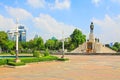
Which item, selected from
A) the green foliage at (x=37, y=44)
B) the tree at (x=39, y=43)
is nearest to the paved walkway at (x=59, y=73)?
the tree at (x=39, y=43)

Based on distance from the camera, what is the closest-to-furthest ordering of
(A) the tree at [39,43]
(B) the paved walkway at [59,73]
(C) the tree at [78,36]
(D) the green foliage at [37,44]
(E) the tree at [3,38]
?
(B) the paved walkway at [59,73], (E) the tree at [3,38], (C) the tree at [78,36], (A) the tree at [39,43], (D) the green foliage at [37,44]

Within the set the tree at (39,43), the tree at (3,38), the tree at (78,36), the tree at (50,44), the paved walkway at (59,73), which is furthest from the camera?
the tree at (50,44)

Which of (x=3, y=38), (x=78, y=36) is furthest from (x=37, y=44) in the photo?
(x=3, y=38)

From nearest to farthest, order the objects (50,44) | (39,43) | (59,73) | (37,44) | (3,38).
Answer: (59,73), (3,38), (39,43), (37,44), (50,44)

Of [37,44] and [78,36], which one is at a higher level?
[78,36]

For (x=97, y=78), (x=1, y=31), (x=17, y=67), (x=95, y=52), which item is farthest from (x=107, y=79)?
(x=1, y=31)

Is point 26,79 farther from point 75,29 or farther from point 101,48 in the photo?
point 75,29

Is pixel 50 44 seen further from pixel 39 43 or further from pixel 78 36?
pixel 78 36

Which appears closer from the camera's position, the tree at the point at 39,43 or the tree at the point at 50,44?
the tree at the point at 39,43

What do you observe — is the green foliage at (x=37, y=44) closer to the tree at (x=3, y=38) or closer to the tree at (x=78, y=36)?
the tree at (x=78, y=36)

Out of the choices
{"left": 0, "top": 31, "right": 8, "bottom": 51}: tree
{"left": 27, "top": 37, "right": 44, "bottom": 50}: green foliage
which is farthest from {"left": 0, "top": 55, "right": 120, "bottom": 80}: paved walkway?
{"left": 27, "top": 37, "right": 44, "bottom": 50}: green foliage

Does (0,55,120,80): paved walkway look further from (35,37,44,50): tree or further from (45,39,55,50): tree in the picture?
(45,39,55,50): tree

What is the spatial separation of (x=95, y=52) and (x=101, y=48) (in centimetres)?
344

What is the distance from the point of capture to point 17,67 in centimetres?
2609
